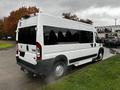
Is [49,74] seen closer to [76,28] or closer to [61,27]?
[61,27]

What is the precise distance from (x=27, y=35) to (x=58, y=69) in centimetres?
190

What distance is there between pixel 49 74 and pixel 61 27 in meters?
2.00

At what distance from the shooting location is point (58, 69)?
589cm

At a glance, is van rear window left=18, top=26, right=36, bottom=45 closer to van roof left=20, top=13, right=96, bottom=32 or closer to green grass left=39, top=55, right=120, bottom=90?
van roof left=20, top=13, right=96, bottom=32

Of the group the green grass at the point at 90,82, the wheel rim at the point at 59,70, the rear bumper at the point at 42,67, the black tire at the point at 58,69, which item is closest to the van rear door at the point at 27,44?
the rear bumper at the point at 42,67

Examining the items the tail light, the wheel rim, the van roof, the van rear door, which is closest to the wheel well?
the wheel rim

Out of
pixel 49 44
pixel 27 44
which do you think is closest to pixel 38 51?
pixel 49 44

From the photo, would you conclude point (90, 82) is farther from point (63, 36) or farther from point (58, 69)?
point (63, 36)

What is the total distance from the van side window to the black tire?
0.88 meters

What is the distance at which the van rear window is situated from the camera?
17.0ft

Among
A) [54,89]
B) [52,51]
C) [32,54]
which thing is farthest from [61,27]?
[54,89]

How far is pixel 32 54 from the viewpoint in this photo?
17.2ft

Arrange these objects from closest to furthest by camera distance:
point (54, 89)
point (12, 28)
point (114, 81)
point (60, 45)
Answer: point (54, 89) → point (114, 81) → point (60, 45) → point (12, 28)

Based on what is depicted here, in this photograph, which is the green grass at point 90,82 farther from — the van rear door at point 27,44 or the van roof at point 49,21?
the van roof at point 49,21
